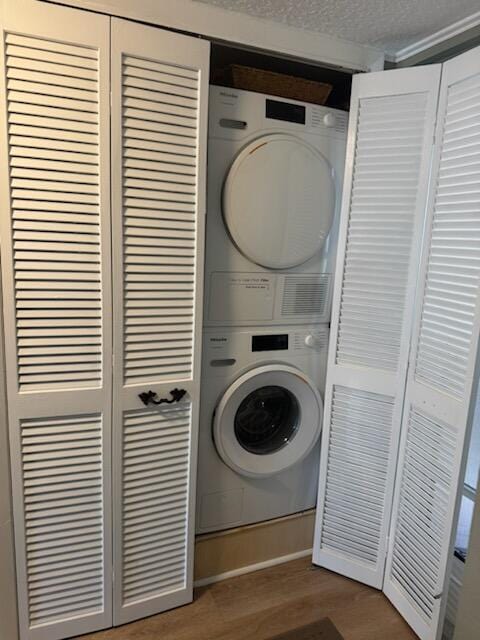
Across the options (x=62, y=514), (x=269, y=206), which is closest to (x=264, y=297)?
(x=269, y=206)

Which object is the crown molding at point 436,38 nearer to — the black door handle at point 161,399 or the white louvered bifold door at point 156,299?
the white louvered bifold door at point 156,299

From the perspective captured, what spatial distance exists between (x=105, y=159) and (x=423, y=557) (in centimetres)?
176

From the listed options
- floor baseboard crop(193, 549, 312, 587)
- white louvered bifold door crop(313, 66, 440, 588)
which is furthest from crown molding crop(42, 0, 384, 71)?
floor baseboard crop(193, 549, 312, 587)

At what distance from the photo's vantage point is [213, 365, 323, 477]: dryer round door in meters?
1.82

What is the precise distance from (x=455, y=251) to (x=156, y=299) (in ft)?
3.34

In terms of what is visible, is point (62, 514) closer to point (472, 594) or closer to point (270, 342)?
point (270, 342)

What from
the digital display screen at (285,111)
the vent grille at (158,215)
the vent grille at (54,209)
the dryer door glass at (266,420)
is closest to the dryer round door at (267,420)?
the dryer door glass at (266,420)

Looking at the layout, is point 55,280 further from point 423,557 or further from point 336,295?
point 423,557

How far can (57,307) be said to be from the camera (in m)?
1.41

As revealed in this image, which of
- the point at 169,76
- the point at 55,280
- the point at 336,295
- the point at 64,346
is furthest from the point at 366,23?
the point at 64,346

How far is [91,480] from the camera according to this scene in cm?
155

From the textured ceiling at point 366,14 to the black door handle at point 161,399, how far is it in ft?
4.30

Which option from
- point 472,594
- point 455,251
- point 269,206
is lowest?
point 472,594

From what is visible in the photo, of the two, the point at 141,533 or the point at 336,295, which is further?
the point at 336,295
